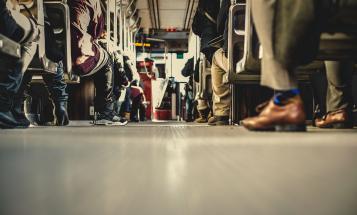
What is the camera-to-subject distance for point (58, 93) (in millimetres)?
3314

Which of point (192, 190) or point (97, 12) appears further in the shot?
point (97, 12)

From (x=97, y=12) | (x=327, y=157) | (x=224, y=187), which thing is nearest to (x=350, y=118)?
(x=327, y=157)

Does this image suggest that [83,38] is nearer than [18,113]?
No

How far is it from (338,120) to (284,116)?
0.71 m

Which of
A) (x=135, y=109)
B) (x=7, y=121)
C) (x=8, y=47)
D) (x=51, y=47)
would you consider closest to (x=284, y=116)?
(x=8, y=47)

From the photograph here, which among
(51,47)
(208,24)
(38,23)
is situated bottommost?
(51,47)

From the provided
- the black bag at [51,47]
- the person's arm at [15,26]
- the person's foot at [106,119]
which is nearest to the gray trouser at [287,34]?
the person's arm at [15,26]

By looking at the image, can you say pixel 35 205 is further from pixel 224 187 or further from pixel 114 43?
pixel 114 43

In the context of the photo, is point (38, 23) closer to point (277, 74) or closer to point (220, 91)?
point (277, 74)

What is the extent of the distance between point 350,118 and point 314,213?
6.49 ft

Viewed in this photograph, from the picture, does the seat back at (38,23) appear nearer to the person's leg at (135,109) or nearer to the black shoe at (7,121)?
the black shoe at (7,121)

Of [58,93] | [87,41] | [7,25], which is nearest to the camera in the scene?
[7,25]

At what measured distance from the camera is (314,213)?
0.35 m

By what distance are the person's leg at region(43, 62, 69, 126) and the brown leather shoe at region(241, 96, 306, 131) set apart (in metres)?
2.16
